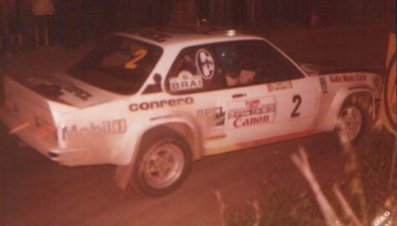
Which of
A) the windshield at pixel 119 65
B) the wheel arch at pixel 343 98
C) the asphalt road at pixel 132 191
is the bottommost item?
the asphalt road at pixel 132 191

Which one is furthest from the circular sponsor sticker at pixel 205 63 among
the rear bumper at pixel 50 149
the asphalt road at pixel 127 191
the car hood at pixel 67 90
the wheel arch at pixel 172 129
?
the rear bumper at pixel 50 149

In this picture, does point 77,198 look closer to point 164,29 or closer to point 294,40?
point 164,29

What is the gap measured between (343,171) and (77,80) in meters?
2.97

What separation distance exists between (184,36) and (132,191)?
5.34 feet

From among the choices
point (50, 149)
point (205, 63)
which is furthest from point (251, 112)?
point (50, 149)

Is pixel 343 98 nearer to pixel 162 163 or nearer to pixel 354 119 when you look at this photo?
pixel 354 119

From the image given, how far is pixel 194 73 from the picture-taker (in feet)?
23.0

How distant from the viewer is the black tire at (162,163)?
22.1ft

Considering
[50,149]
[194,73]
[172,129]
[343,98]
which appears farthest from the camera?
[343,98]

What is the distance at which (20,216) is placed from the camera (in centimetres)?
650

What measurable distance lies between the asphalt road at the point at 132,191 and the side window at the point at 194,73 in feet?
3.48

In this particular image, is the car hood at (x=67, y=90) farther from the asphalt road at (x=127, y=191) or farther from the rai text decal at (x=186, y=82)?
the asphalt road at (x=127, y=191)

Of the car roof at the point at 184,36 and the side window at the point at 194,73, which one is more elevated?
the car roof at the point at 184,36

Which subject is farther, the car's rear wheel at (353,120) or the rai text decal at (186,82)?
the car's rear wheel at (353,120)
